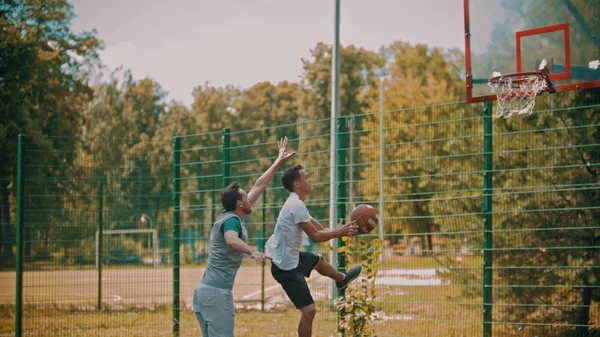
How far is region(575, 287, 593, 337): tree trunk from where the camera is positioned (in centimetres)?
883

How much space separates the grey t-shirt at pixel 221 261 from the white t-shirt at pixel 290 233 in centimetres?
83

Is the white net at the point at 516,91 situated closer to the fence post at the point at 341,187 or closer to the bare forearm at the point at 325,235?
the fence post at the point at 341,187

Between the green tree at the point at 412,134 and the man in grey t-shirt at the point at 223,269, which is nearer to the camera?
the man in grey t-shirt at the point at 223,269

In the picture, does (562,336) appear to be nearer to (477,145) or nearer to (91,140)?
(477,145)

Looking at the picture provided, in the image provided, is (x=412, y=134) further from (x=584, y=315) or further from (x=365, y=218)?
(x=365, y=218)

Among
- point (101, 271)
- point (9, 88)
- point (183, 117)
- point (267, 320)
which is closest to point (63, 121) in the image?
point (9, 88)

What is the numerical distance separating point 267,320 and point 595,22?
7335 millimetres

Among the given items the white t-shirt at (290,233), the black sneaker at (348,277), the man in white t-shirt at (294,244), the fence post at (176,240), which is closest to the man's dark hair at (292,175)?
the man in white t-shirt at (294,244)

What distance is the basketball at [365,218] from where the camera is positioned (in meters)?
7.75

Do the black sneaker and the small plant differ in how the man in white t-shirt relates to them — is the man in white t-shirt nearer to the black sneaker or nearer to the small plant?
the black sneaker

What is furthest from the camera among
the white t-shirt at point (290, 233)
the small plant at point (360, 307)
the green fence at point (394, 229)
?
the green fence at point (394, 229)

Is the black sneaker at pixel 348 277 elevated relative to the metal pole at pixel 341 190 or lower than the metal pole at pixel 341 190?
lower

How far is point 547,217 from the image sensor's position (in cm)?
922

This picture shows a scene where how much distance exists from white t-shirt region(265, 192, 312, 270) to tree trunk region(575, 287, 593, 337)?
13.3 ft
